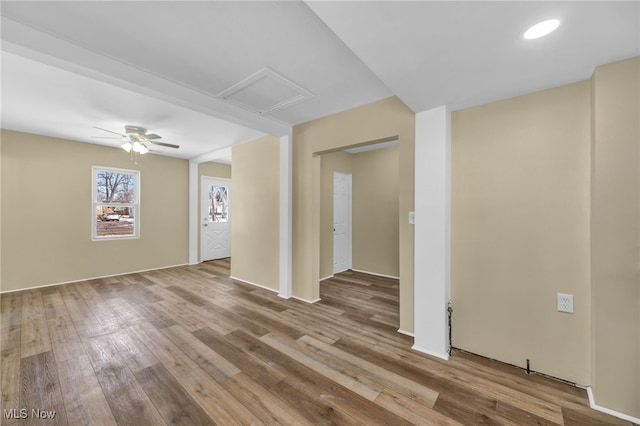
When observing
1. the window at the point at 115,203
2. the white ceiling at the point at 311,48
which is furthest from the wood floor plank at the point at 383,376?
the window at the point at 115,203

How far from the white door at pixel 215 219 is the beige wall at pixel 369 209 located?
3.60 meters

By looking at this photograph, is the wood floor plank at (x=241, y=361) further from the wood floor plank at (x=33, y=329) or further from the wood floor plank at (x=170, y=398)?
the wood floor plank at (x=33, y=329)

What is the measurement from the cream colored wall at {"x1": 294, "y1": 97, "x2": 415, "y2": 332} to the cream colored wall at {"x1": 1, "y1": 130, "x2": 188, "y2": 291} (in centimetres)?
388

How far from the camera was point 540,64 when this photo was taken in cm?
171

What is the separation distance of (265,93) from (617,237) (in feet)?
10.4

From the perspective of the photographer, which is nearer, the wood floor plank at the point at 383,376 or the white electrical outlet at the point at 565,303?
the wood floor plank at the point at 383,376

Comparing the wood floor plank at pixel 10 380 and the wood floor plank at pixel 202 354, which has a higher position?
the wood floor plank at pixel 10 380

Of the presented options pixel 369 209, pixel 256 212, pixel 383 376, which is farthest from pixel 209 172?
pixel 383 376

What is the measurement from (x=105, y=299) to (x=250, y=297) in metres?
2.17

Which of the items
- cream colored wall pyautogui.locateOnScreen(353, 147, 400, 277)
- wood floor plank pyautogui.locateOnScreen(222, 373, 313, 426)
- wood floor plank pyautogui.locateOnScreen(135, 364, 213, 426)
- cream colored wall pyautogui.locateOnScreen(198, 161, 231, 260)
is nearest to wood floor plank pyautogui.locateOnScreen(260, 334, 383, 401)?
wood floor plank pyautogui.locateOnScreen(222, 373, 313, 426)

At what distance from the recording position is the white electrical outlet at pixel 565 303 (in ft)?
6.31

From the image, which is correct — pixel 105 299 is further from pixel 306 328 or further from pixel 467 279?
pixel 467 279

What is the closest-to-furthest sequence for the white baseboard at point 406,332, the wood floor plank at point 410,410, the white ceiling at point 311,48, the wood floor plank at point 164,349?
1. the white ceiling at point 311,48
2. the wood floor plank at point 410,410
3. the wood floor plank at point 164,349
4. the white baseboard at point 406,332

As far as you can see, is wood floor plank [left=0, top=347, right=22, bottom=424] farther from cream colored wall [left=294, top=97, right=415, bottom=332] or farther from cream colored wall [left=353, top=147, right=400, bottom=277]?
cream colored wall [left=353, top=147, right=400, bottom=277]
